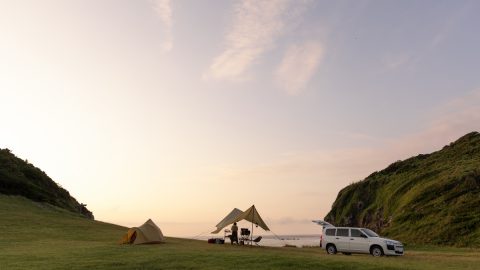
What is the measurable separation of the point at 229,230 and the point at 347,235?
11.1 meters

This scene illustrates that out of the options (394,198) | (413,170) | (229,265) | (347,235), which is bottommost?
(229,265)

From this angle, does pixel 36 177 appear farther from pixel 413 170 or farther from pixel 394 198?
pixel 413 170

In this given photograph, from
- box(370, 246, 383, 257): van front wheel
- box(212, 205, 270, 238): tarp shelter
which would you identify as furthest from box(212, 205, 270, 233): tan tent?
box(370, 246, 383, 257): van front wheel

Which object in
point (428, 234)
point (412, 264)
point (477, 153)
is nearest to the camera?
point (412, 264)

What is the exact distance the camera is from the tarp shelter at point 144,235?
114 ft

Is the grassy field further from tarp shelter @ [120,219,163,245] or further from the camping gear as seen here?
the camping gear

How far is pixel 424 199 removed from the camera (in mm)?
63656

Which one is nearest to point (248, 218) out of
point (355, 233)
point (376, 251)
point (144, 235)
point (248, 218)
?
point (248, 218)

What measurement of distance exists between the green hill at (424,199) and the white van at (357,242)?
70.2 feet

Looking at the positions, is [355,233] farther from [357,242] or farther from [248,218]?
[248,218]

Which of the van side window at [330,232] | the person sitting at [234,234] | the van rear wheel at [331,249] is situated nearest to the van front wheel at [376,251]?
the van rear wheel at [331,249]

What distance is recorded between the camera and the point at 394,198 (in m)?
71.2

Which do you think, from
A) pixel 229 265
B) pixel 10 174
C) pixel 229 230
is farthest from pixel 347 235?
pixel 10 174

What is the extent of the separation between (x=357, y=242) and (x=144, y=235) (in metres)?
15.9
